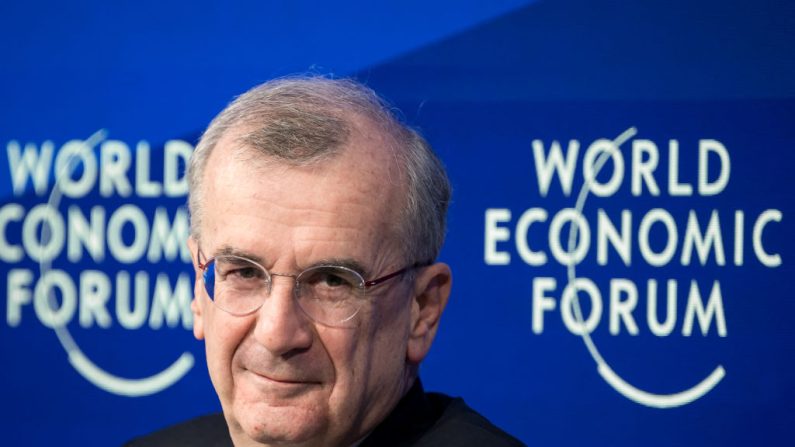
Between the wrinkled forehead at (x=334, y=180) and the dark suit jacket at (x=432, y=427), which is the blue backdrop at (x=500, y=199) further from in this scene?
the wrinkled forehead at (x=334, y=180)

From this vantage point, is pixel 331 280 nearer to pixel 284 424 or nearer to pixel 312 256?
pixel 312 256

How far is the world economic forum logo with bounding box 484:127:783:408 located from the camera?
2740mm

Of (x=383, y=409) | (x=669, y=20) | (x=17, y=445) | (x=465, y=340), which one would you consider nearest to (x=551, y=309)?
(x=465, y=340)

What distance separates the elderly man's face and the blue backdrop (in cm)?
122

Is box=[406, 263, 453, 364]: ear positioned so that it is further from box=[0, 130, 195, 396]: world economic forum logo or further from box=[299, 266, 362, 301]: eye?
box=[0, 130, 195, 396]: world economic forum logo

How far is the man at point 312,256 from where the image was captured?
1533 millimetres

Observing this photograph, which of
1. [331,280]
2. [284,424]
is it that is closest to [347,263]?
[331,280]

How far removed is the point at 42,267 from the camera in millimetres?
3031

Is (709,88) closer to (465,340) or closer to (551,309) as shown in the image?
(551,309)

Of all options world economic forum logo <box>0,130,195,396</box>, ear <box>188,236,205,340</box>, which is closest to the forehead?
ear <box>188,236,205,340</box>

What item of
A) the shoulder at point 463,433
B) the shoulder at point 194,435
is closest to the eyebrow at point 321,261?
the shoulder at point 463,433

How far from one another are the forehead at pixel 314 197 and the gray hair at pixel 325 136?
18mm

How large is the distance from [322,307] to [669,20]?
5.36 ft

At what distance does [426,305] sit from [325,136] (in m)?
0.36
